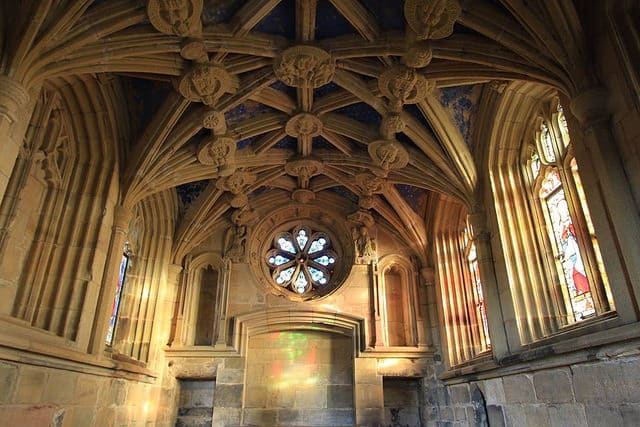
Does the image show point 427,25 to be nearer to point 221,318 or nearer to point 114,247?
point 114,247

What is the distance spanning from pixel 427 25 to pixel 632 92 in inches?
89.7

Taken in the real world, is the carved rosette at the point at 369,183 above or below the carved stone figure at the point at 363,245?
above

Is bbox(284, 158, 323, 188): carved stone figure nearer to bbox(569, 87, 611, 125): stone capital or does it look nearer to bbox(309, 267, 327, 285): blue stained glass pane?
bbox(309, 267, 327, 285): blue stained glass pane

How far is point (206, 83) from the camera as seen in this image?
21.0 feet

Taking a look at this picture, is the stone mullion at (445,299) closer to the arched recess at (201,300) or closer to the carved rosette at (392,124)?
the carved rosette at (392,124)

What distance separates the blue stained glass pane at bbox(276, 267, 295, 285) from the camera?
9.87 meters

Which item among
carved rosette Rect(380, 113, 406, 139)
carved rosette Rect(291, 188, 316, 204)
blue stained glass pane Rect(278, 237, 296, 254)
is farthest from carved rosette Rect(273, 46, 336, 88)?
blue stained glass pane Rect(278, 237, 296, 254)

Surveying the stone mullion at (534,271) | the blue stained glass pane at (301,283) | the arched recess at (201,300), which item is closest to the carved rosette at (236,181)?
the arched recess at (201,300)

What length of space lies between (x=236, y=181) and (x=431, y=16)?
189 inches

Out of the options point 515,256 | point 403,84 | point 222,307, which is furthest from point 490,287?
point 222,307

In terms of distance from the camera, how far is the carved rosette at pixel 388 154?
25.3 ft

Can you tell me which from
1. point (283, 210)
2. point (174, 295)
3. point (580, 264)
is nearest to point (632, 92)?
point (580, 264)

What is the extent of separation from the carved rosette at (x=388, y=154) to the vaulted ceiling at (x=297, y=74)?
0.08ft

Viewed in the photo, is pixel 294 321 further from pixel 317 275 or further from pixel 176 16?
pixel 176 16
